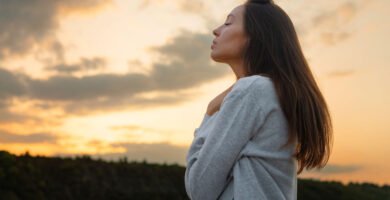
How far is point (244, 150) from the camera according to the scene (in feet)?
7.72

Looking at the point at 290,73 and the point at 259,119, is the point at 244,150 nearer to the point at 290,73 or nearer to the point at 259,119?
the point at 259,119

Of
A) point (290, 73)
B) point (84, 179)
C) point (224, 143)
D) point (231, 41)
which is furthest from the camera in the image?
point (84, 179)

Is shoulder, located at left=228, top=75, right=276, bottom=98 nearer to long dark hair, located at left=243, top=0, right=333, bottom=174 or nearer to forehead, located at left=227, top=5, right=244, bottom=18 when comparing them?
long dark hair, located at left=243, top=0, right=333, bottom=174

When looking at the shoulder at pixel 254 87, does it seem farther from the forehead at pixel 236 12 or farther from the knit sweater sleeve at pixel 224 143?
the forehead at pixel 236 12

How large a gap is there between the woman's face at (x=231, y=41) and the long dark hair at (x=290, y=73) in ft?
0.09

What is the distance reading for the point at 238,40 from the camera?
259 centimetres

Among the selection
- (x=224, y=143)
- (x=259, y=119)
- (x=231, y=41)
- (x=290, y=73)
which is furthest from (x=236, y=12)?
(x=224, y=143)

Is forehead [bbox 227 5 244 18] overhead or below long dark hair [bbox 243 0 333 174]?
overhead

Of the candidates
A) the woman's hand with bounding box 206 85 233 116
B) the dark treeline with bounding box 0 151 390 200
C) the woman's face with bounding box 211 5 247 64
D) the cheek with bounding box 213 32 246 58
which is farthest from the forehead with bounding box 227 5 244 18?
the dark treeline with bounding box 0 151 390 200

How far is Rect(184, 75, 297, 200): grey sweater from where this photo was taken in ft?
7.63

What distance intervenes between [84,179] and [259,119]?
5.45 m

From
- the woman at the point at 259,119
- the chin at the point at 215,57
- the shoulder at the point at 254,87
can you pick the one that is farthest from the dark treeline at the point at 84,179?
the shoulder at the point at 254,87

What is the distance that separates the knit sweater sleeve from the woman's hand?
0.12 metres

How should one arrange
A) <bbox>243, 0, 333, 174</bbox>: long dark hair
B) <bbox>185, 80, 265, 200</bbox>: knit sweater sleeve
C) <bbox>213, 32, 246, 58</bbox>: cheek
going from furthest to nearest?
<bbox>213, 32, 246, 58</bbox>: cheek, <bbox>243, 0, 333, 174</bbox>: long dark hair, <bbox>185, 80, 265, 200</bbox>: knit sweater sleeve
